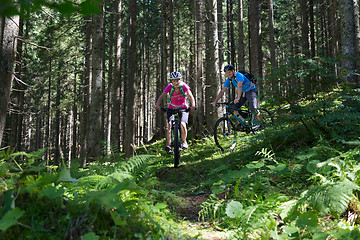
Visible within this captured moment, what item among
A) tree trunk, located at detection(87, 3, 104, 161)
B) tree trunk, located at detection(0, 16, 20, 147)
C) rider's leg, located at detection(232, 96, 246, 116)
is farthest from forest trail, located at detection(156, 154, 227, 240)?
tree trunk, located at detection(87, 3, 104, 161)

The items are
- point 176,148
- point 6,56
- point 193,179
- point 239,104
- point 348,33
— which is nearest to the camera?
point 193,179

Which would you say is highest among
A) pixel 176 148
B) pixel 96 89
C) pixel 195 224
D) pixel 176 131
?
pixel 96 89

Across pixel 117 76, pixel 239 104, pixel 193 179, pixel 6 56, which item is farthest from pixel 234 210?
pixel 117 76

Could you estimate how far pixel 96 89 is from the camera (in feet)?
29.2

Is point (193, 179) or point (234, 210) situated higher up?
point (234, 210)

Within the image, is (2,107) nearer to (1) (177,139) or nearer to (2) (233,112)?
(1) (177,139)

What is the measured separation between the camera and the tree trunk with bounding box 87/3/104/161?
878 centimetres

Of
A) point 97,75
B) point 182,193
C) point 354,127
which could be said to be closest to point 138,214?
point 182,193

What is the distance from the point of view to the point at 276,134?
18.0 ft

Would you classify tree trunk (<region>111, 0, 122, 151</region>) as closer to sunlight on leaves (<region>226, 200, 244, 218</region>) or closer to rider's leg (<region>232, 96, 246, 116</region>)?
rider's leg (<region>232, 96, 246, 116</region>)

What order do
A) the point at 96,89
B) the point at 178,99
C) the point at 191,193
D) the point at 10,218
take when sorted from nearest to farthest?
the point at 10,218 < the point at 191,193 < the point at 178,99 < the point at 96,89

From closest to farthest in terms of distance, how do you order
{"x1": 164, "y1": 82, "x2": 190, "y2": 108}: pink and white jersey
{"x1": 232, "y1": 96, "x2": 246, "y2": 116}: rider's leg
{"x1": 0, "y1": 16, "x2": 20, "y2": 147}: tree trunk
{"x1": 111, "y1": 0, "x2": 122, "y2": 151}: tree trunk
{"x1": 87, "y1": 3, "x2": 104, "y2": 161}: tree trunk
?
{"x1": 0, "y1": 16, "x2": 20, "y2": 147}: tree trunk < {"x1": 164, "y1": 82, "x2": 190, "y2": 108}: pink and white jersey < {"x1": 232, "y1": 96, "x2": 246, "y2": 116}: rider's leg < {"x1": 87, "y1": 3, "x2": 104, "y2": 161}: tree trunk < {"x1": 111, "y1": 0, "x2": 122, "y2": 151}: tree trunk

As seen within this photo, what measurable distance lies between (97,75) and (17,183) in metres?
7.36

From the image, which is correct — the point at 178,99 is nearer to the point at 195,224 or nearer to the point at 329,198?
the point at 195,224
